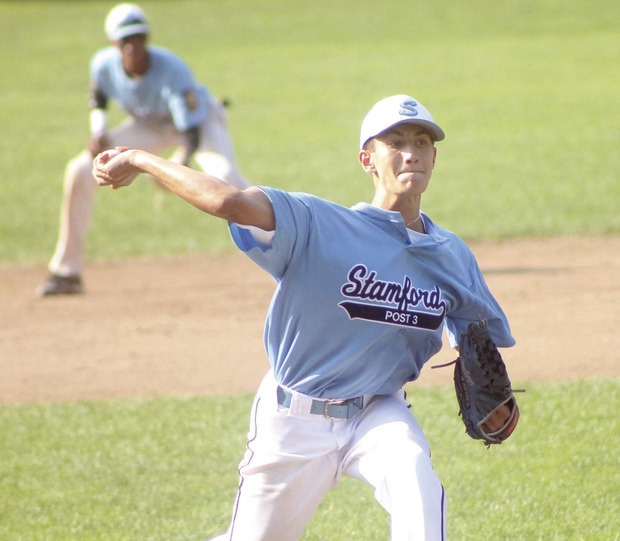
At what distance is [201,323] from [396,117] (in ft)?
14.8

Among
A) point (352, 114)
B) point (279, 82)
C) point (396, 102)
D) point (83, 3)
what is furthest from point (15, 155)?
point (83, 3)

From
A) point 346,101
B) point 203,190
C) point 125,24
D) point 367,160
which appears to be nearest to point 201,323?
point 125,24

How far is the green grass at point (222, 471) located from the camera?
444 centimetres

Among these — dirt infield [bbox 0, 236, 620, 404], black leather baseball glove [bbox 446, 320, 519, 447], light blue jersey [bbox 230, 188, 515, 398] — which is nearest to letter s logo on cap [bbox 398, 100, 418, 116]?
light blue jersey [bbox 230, 188, 515, 398]

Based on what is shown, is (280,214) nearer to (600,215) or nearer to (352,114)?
(600,215)

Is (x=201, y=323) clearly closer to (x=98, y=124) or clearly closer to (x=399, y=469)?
(x=98, y=124)

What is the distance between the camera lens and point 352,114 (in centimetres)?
1836

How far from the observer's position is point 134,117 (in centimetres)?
888

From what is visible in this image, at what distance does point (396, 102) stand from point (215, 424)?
2829 millimetres

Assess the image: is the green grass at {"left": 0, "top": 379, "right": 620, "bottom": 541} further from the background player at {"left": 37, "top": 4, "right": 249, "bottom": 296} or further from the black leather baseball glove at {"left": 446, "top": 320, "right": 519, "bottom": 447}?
the background player at {"left": 37, "top": 4, "right": 249, "bottom": 296}

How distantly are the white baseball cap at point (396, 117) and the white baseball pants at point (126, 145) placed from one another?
4.93 m

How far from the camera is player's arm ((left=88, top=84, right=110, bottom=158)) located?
848cm

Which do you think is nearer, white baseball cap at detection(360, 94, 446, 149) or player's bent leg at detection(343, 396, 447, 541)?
player's bent leg at detection(343, 396, 447, 541)

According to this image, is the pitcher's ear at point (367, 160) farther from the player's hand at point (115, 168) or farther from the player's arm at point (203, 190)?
the player's hand at point (115, 168)
